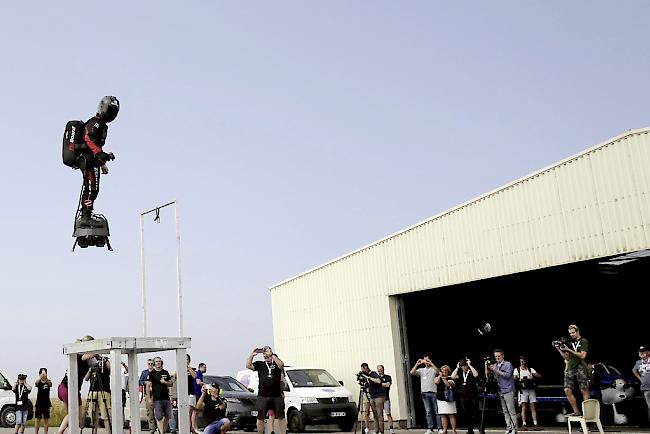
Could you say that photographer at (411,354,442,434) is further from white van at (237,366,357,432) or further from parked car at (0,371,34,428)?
parked car at (0,371,34,428)

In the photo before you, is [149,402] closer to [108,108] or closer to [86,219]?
[86,219]

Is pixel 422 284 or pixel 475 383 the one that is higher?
pixel 422 284

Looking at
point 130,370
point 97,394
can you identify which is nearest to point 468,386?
point 97,394

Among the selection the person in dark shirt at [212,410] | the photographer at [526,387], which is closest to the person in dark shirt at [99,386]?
the person in dark shirt at [212,410]

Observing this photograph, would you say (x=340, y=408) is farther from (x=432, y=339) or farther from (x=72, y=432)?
(x=72, y=432)

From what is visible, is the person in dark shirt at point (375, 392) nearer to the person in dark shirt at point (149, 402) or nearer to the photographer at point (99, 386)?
the person in dark shirt at point (149, 402)

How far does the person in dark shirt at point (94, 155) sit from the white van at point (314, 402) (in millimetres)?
11121

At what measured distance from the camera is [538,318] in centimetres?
2822

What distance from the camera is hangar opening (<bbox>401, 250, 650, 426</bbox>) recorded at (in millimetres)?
24233

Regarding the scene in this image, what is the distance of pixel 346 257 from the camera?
23.7 meters

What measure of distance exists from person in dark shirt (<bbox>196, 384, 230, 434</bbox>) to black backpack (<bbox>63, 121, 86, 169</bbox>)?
412 centimetres

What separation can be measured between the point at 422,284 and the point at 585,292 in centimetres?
816

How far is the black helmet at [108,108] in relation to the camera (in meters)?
9.96

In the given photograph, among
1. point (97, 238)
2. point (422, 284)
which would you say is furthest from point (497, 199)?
point (97, 238)
